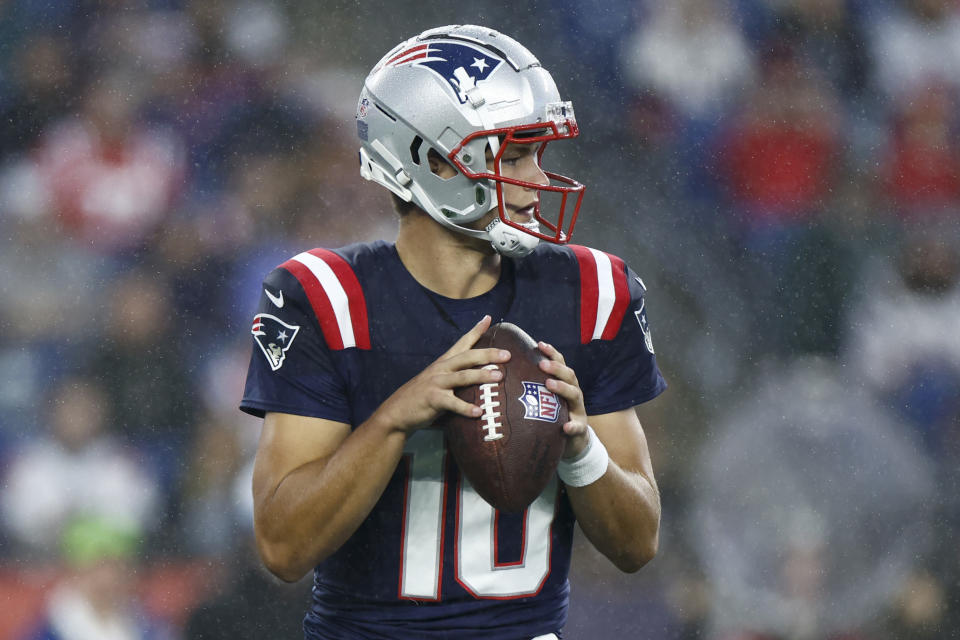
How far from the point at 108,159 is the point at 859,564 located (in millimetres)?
2732

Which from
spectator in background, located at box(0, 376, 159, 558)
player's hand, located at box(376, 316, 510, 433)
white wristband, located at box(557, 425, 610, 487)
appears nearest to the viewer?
player's hand, located at box(376, 316, 510, 433)

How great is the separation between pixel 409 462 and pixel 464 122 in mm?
547

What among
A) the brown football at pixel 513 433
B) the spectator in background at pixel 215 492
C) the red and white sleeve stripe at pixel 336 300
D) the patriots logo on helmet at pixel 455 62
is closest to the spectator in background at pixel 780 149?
the spectator in background at pixel 215 492

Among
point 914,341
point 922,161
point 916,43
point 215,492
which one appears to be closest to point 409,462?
point 215,492

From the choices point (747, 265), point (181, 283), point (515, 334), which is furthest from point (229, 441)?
point (515, 334)

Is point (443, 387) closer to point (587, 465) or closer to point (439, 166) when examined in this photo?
point (587, 465)

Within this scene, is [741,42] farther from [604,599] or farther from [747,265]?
[604,599]

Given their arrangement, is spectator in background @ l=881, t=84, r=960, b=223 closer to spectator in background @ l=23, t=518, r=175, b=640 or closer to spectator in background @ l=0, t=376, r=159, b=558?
spectator in background @ l=0, t=376, r=159, b=558

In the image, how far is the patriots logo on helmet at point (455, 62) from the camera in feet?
5.98

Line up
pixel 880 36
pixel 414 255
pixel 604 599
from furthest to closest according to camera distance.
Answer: pixel 880 36 → pixel 604 599 → pixel 414 255

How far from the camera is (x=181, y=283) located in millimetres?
3631

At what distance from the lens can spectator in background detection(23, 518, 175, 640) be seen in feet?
10.7

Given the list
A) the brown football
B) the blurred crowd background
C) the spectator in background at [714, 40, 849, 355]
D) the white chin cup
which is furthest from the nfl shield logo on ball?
the spectator in background at [714, 40, 849, 355]

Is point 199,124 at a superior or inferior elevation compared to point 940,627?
superior
